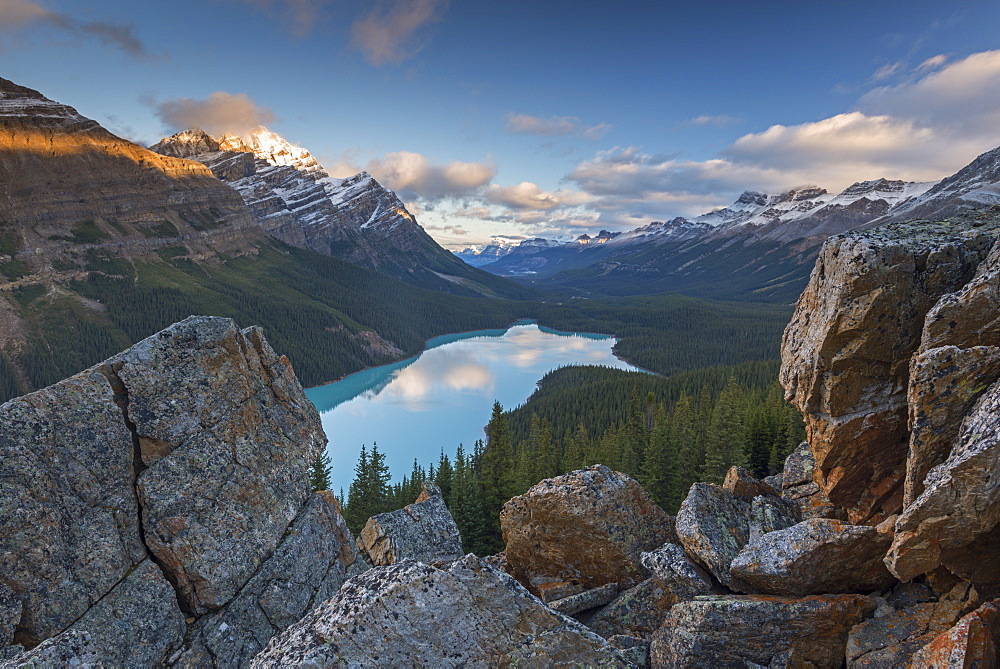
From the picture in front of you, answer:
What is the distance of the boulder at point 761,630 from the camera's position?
7887 millimetres

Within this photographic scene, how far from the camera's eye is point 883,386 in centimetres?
973

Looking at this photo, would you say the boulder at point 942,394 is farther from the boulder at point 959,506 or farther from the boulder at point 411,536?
the boulder at point 411,536

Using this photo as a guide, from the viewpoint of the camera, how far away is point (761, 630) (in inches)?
326

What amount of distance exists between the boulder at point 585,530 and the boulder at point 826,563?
184 inches

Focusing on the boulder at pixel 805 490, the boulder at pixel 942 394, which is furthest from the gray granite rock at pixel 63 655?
the boulder at pixel 805 490

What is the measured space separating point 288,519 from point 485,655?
7.44 meters

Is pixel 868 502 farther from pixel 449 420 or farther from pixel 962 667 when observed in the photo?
pixel 449 420

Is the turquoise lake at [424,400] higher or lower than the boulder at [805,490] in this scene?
lower

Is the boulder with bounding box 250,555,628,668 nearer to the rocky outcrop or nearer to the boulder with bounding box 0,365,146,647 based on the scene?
the rocky outcrop

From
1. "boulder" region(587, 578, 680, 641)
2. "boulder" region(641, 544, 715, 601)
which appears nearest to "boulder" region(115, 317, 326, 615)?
"boulder" region(587, 578, 680, 641)

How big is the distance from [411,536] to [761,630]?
1249 cm

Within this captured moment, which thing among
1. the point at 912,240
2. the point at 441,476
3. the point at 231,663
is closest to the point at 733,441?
the point at 441,476

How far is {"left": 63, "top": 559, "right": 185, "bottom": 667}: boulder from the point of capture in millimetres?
8523

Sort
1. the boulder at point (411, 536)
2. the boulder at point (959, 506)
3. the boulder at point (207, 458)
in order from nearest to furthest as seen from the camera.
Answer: the boulder at point (959, 506) < the boulder at point (207, 458) < the boulder at point (411, 536)
